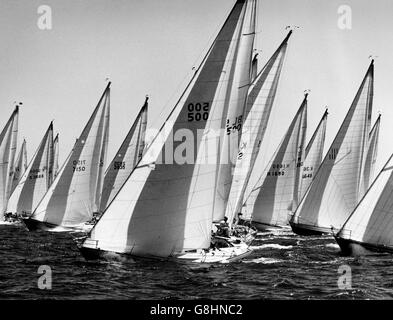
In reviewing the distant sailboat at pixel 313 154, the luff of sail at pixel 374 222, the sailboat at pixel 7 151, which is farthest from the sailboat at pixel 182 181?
the distant sailboat at pixel 313 154

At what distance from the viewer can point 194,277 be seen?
843 inches

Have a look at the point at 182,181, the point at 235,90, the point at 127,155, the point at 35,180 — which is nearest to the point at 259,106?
the point at 235,90

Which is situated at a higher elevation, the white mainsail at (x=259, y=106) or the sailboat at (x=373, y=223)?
the white mainsail at (x=259, y=106)

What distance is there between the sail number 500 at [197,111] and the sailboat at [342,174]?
1973 centimetres

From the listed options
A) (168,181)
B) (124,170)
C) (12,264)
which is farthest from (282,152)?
(12,264)

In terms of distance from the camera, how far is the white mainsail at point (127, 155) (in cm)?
5291

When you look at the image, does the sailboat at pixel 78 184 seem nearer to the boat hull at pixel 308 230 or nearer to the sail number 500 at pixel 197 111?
the boat hull at pixel 308 230

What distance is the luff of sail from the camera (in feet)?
100

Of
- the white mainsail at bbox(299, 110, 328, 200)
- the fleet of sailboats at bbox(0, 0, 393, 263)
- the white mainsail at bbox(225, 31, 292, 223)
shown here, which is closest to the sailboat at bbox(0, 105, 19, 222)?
the fleet of sailboats at bbox(0, 0, 393, 263)

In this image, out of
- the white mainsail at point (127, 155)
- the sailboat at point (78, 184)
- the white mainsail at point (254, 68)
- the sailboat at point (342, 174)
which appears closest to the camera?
the sailboat at point (342, 174)

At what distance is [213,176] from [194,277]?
5.46 m

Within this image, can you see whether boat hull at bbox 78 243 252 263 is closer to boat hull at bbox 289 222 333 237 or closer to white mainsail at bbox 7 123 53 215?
boat hull at bbox 289 222 333 237

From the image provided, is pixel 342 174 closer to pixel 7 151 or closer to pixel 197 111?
pixel 197 111

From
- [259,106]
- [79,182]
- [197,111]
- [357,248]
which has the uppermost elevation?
[259,106]
